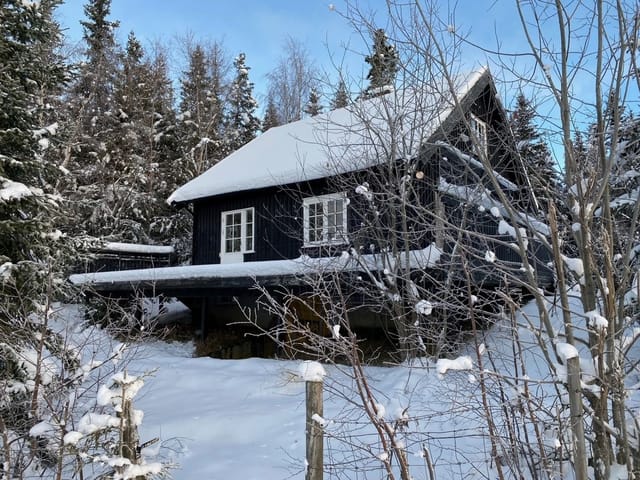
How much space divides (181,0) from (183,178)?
548 inches

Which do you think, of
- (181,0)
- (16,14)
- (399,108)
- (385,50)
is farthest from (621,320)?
(181,0)

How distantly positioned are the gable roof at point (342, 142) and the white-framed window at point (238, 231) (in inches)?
31.2

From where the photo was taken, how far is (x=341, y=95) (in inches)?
294

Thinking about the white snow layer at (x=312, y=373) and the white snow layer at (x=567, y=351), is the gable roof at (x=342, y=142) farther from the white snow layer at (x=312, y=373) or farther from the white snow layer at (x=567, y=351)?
the white snow layer at (x=312, y=373)

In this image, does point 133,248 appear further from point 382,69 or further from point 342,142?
point 382,69

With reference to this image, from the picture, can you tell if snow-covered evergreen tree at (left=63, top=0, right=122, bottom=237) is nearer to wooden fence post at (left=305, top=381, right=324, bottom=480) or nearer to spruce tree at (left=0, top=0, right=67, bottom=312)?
spruce tree at (left=0, top=0, right=67, bottom=312)

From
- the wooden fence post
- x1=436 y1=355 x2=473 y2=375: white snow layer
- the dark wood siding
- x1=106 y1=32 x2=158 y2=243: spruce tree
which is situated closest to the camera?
x1=436 y1=355 x2=473 y2=375: white snow layer

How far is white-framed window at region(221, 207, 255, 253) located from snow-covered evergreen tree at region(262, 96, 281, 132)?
53.4ft

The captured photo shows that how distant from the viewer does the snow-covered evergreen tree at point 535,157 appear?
9.24 feet

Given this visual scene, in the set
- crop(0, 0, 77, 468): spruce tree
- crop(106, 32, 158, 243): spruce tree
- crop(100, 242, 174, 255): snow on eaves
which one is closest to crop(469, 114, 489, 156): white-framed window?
crop(0, 0, 77, 468): spruce tree

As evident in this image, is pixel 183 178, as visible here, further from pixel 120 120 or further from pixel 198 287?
pixel 198 287

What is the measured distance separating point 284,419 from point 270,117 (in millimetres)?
24725

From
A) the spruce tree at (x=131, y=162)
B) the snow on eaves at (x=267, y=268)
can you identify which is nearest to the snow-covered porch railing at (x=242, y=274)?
the snow on eaves at (x=267, y=268)

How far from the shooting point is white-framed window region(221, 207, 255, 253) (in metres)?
12.7
